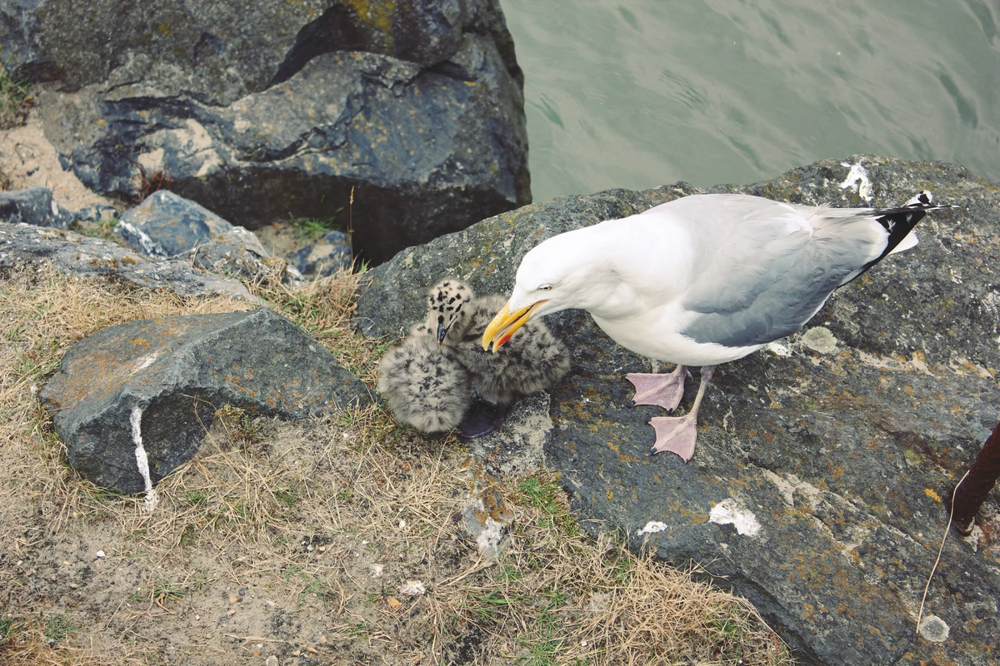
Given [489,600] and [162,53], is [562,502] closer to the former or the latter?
[489,600]

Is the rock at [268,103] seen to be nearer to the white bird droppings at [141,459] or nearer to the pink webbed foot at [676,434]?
the white bird droppings at [141,459]

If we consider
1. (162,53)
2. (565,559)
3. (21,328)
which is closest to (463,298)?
(565,559)

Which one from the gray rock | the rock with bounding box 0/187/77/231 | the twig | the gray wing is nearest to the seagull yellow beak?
the gray wing

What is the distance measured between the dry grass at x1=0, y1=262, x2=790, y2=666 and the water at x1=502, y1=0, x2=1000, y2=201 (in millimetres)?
6086

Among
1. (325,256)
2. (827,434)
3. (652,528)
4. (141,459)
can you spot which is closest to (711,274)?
(827,434)

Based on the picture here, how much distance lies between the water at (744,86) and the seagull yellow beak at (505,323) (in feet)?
19.9

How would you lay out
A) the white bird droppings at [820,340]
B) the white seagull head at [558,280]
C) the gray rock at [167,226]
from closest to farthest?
1. the white seagull head at [558,280]
2. the white bird droppings at [820,340]
3. the gray rock at [167,226]

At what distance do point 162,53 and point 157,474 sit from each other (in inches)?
151

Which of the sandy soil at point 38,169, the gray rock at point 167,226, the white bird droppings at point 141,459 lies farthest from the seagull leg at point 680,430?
the sandy soil at point 38,169

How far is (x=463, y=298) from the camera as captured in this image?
3852 mm

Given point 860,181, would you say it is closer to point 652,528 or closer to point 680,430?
point 680,430

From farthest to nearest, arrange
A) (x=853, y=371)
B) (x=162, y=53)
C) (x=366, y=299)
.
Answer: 1. (x=162, y=53)
2. (x=366, y=299)
3. (x=853, y=371)

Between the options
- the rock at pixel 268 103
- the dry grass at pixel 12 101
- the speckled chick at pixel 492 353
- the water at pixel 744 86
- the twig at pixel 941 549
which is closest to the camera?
the twig at pixel 941 549

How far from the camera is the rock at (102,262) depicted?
4359 millimetres
